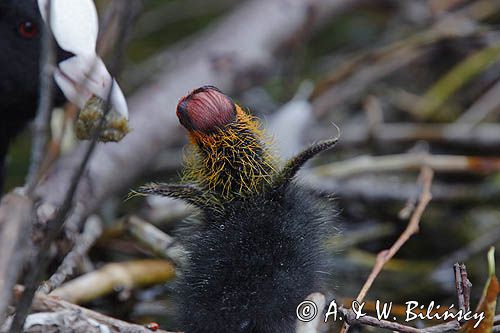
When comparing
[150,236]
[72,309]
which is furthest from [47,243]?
[150,236]

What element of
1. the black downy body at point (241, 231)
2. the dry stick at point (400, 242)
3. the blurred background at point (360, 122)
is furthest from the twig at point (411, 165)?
the black downy body at point (241, 231)

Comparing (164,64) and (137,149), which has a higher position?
(164,64)

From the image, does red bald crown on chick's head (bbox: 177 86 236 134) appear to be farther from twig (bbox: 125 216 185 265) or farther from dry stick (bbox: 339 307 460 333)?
A: twig (bbox: 125 216 185 265)

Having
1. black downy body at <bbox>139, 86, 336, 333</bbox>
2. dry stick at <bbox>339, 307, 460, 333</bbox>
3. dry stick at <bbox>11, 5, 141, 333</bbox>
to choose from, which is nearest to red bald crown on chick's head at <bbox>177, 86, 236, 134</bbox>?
black downy body at <bbox>139, 86, 336, 333</bbox>

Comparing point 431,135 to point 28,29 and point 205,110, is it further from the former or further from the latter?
point 205,110

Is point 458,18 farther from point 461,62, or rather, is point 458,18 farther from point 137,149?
point 137,149

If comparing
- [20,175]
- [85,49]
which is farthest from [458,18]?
[85,49]
